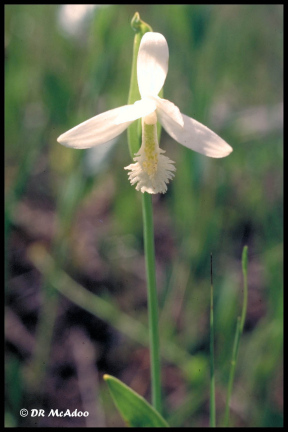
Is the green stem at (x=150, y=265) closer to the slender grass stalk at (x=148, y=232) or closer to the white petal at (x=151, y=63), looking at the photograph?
the slender grass stalk at (x=148, y=232)

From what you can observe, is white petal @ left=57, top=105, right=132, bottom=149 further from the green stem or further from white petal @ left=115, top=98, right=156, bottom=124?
the green stem

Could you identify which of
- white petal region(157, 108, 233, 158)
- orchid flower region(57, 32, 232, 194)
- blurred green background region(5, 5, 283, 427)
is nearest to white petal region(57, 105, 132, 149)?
orchid flower region(57, 32, 232, 194)

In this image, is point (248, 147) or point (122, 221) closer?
point (122, 221)

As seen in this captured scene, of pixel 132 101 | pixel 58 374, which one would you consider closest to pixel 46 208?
pixel 58 374

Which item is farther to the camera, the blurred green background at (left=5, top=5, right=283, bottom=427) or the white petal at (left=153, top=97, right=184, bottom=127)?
the blurred green background at (left=5, top=5, right=283, bottom=427)

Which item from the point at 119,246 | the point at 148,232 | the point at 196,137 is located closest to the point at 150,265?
the point at 148,232

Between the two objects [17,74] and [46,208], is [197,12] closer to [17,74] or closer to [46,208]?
[17,74]
